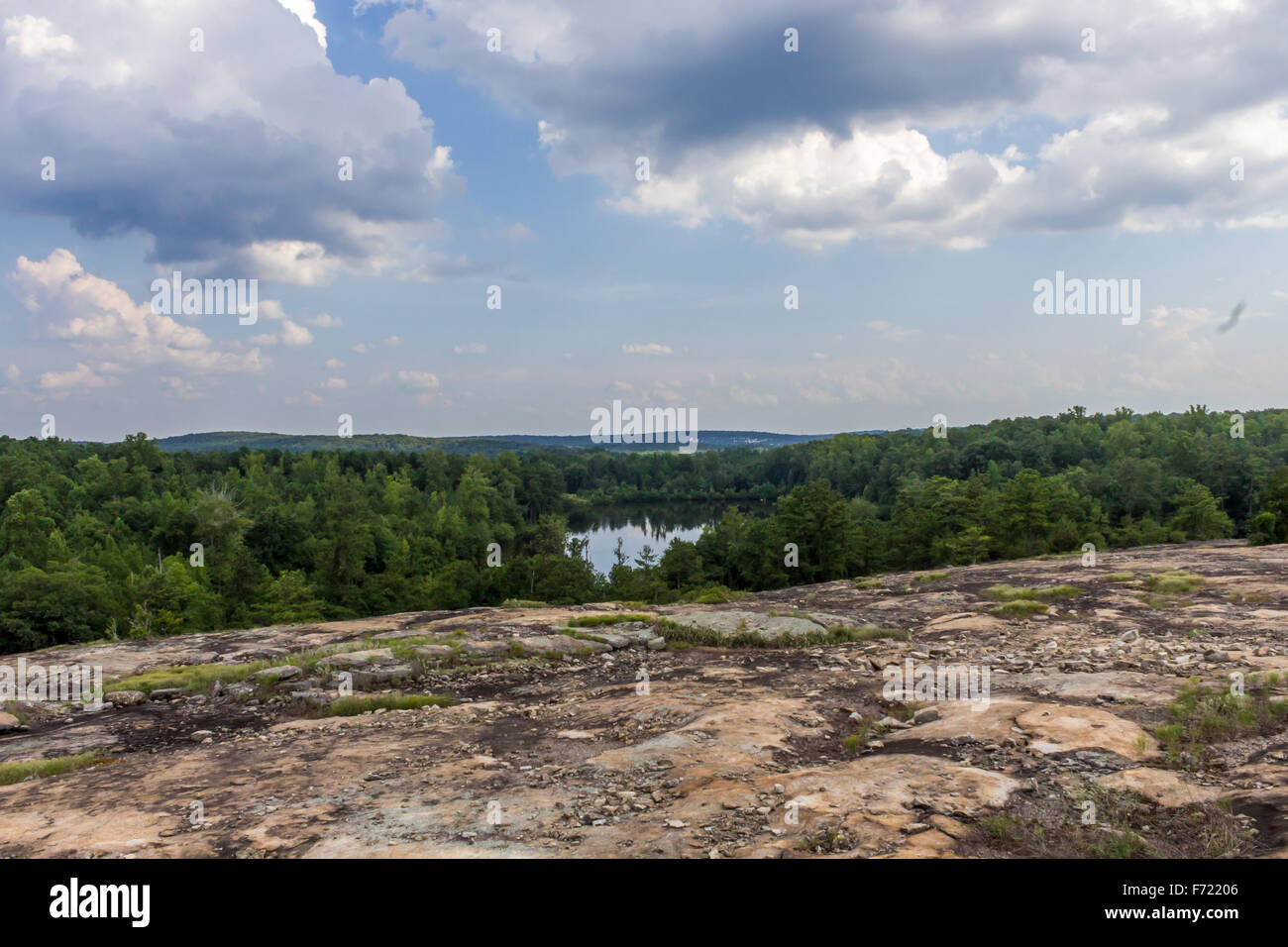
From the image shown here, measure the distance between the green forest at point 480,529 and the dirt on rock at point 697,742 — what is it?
14527 millimetres

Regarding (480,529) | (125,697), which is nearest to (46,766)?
(125,697)

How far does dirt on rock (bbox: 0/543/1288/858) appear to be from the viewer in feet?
19.9

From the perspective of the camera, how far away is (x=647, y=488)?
576 ft

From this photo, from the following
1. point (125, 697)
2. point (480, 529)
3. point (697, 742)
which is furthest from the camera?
point (480, 529)

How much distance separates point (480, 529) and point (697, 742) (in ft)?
272

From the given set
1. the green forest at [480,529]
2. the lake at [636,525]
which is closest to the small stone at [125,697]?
the green forest at [480,529]

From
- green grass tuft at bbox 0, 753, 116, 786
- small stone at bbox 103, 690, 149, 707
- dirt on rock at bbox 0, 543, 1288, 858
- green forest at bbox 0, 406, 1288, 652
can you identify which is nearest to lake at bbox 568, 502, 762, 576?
green forest at bbox 0, 406, 1288, 652

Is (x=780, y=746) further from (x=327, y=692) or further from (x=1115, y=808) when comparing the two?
(x=327, y=692)

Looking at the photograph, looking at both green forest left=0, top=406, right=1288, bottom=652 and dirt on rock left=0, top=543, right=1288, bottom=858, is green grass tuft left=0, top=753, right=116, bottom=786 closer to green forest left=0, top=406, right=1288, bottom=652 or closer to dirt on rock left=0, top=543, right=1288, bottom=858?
dirt on rock left=0, top=543, right=1288, bottom=858

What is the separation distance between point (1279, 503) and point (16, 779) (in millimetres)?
48539

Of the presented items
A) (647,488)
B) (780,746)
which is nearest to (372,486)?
(647,488)

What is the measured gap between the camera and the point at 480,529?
8856cm

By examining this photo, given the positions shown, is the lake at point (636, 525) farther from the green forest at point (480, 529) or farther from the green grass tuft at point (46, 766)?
the green grass tuft at point (46, 766)

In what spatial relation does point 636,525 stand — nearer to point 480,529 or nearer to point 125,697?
point 480,529
